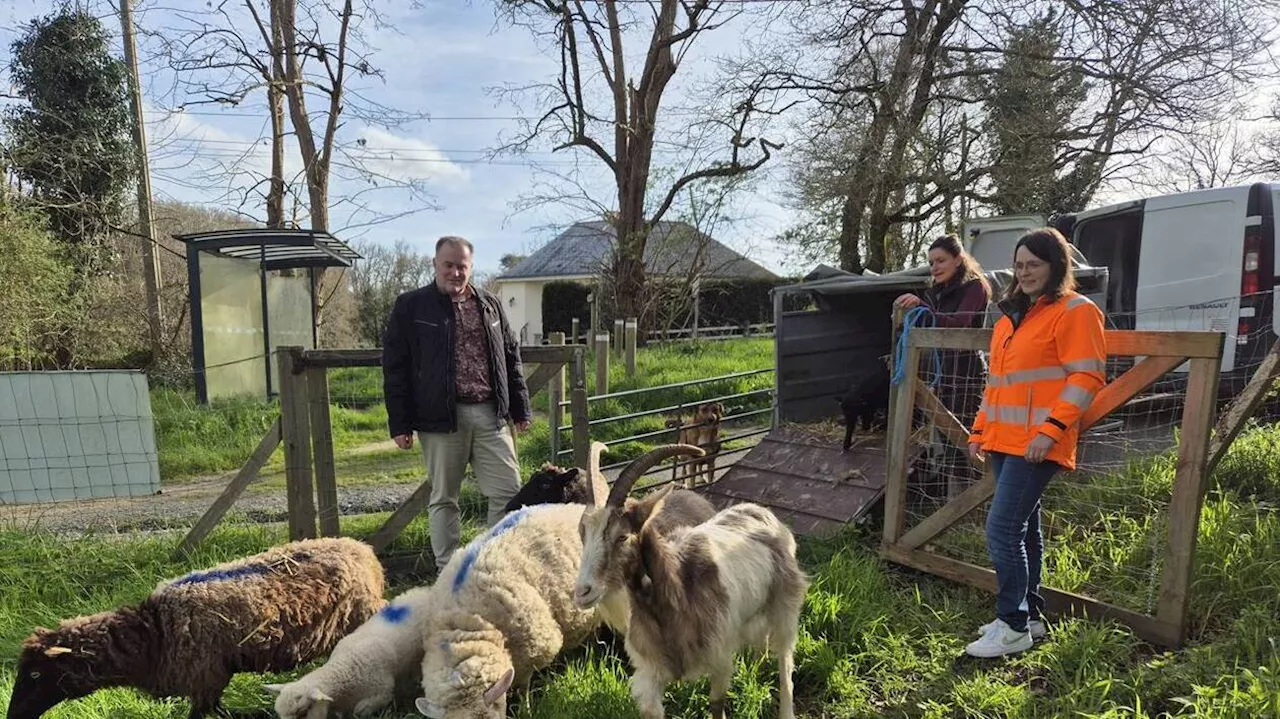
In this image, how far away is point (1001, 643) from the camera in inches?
137

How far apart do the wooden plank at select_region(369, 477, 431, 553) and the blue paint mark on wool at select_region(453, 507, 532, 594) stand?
1293mm

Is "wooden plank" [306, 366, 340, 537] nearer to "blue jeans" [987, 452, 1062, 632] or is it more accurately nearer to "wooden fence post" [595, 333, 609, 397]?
"blue jeans" [987, 452, 1062, 632]

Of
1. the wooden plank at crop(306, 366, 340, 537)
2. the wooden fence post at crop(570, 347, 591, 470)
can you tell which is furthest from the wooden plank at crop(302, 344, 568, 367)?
the wooden fence post at crop(570, 347, 591, 470)

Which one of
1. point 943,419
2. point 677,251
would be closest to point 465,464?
point 943,419

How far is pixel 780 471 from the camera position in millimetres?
6098

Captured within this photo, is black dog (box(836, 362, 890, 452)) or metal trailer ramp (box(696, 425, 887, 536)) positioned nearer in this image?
metal trailer ramp (box(696, 425, 887, 536))

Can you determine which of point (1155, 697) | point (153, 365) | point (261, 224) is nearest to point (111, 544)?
point (1155, 697)

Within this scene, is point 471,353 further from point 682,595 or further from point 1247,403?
point 1247,403

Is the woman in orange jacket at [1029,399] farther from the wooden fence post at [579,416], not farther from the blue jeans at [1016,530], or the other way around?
the wooden fence post at [579,416]

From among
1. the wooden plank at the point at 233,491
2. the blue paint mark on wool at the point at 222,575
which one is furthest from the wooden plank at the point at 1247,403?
the wooden plank at the point at 233,491

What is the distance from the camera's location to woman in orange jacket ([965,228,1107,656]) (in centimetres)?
307

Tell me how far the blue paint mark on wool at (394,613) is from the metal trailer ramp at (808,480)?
9.66 feet

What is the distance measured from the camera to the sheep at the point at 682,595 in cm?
270

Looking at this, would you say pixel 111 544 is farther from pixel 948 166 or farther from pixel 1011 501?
pixel 948 166
